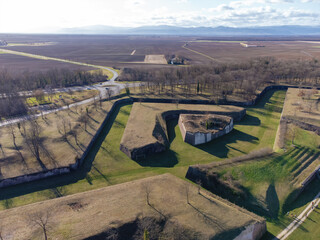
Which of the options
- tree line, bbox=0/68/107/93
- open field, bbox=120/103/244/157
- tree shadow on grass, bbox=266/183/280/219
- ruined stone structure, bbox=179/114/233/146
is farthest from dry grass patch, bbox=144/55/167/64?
tree shadow on grass, bbox=266/183/280/219

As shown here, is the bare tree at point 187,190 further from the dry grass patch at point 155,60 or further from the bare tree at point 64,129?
the dry grass patch at point 155,60

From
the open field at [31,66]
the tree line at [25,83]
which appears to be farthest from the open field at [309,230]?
the open field at [31,66]

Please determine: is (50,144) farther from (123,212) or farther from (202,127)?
(202,127)

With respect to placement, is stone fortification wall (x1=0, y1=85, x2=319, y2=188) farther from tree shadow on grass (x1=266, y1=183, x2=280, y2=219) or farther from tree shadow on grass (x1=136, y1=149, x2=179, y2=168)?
tree shadow on grass (x1=266, y1=183, x2=280, y2=219)

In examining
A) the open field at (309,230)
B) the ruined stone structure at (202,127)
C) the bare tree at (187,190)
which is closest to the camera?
the open field at (309,230)

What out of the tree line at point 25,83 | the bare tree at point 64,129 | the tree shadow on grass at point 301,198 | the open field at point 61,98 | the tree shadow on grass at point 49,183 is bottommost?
the tree shadow on grass at point 301,198

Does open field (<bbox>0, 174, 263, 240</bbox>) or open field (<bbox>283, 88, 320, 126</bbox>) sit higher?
open field (<bbox>283, 88, 320, 126</bbox>)

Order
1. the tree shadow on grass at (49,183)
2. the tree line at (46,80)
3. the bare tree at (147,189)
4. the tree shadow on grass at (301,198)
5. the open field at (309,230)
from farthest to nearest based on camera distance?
the tree line at (46,80) → the tree shadow on grass at (49,183) → the tree shadow on grass at (301,198) → the bare tree at (147,189) → the open field at (309,230)
